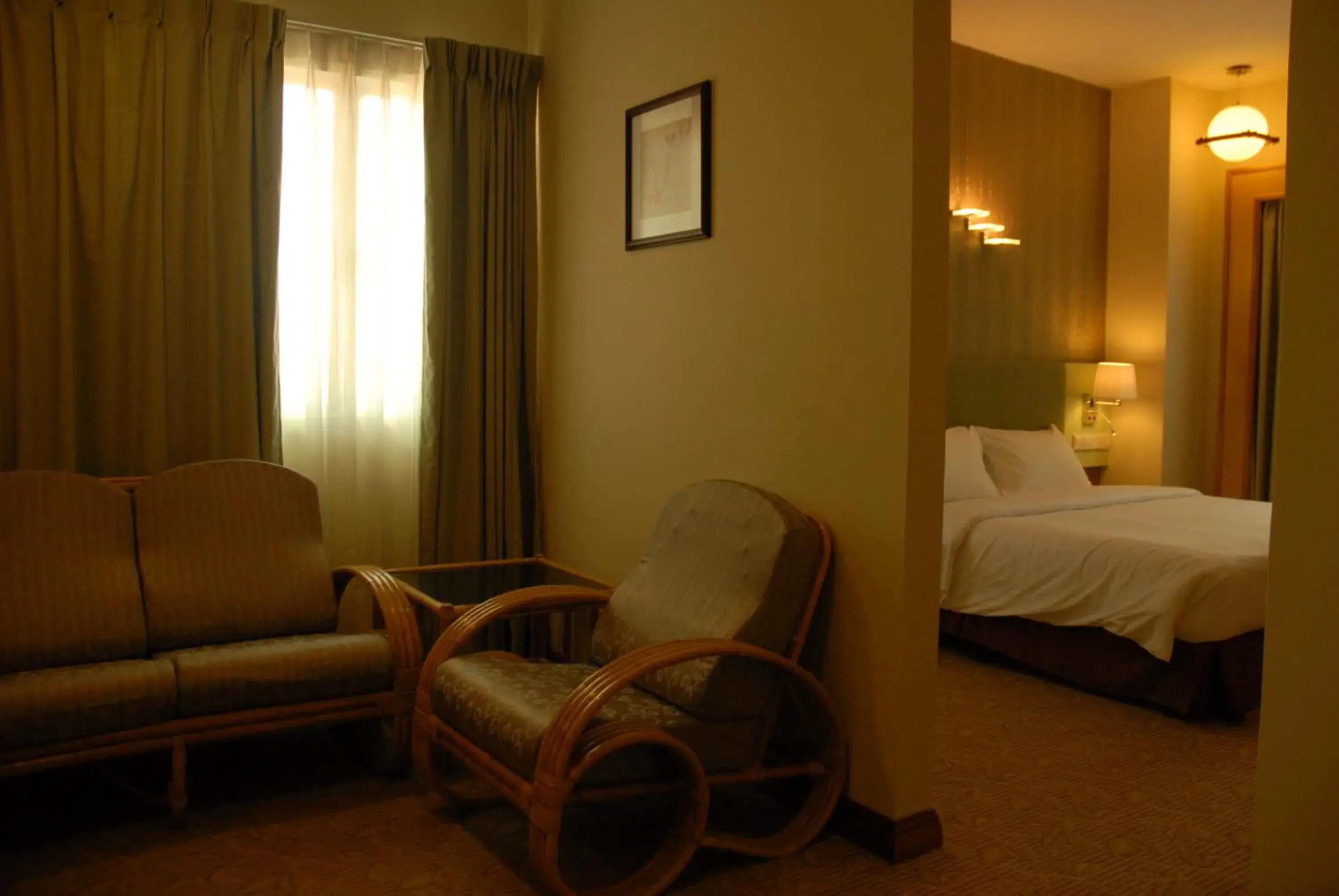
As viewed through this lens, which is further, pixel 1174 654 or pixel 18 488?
pixel 1174 654

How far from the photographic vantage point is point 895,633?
2686mm

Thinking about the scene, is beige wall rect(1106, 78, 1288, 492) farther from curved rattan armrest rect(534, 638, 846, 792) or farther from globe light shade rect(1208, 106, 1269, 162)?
curved rattan armrest rect(534, 638, 846, 792)

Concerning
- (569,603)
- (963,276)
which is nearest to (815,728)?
(569,603)

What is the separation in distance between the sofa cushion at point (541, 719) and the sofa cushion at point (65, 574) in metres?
0.98

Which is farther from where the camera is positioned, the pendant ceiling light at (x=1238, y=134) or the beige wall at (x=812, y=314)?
the pendant ceiling light at (x=1238, y=134)

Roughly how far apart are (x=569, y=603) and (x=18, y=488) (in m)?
1.65

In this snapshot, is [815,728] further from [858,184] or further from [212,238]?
[212,238]

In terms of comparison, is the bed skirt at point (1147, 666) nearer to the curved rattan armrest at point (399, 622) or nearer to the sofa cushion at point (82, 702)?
the curved rattan armrest at point (399, 622)

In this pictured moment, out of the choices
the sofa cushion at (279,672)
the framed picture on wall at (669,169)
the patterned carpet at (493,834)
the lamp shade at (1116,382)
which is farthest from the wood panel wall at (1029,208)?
the sofa cushion at (279,672)

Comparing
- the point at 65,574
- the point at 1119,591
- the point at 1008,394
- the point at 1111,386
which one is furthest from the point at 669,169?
the point at 1111,386

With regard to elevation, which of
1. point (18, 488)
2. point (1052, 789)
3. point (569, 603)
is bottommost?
point (1052, 789)

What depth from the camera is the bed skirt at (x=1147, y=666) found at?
3.83 metres

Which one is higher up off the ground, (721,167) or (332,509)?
(721,167)

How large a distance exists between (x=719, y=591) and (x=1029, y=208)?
4412 millimetres
